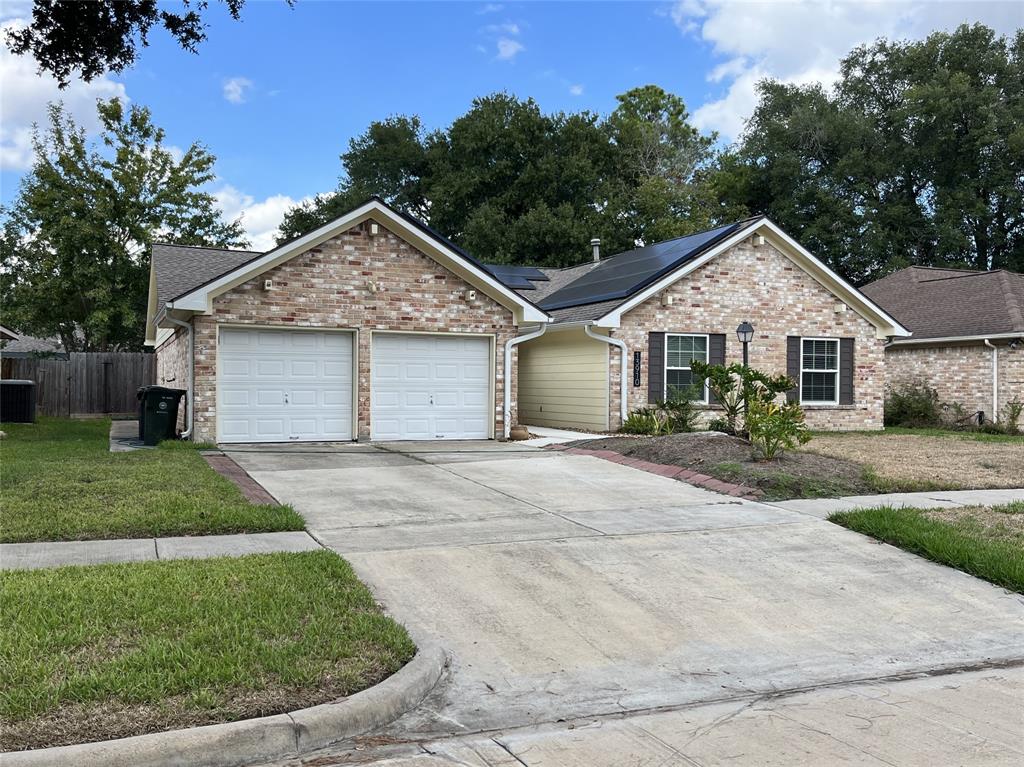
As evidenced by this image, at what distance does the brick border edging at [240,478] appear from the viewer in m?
9.50

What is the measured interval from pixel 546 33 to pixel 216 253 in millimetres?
9534

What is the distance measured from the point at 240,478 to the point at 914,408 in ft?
62.6

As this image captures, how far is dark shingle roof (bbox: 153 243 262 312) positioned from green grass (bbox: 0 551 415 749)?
11.6 meters

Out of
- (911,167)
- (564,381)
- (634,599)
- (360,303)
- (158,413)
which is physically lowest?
(634,599)

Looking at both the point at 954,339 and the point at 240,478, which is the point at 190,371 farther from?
the point at 954,339

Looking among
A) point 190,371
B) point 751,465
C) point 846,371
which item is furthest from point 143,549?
point 846,371

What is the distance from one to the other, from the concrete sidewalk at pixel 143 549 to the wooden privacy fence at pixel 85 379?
2061 centimetres

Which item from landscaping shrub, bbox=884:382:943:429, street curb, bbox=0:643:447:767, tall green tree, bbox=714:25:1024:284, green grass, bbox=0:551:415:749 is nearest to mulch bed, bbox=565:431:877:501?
green grass, bbox=0:551:415:749

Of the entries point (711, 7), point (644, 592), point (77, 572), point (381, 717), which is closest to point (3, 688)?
point (381, 717)

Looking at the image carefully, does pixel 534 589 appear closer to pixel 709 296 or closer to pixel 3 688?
pixel 3 688

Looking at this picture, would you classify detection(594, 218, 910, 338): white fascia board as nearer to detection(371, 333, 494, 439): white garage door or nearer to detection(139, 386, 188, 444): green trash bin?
detection(371, 333, 494, 439): white garage door

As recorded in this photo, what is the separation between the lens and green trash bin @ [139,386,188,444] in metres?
15.3

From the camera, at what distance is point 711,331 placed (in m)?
20.0

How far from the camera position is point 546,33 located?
1727 cm
